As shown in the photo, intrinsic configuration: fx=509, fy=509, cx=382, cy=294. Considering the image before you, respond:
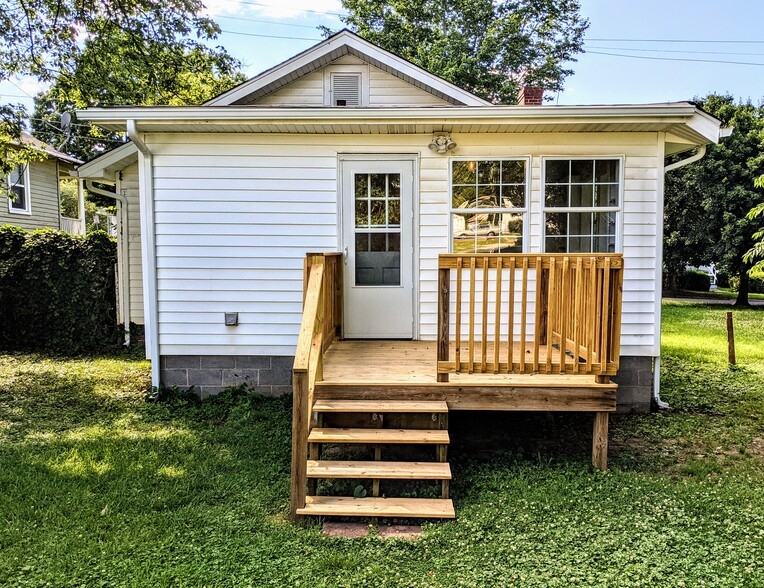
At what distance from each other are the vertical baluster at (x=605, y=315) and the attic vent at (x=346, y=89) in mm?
5013

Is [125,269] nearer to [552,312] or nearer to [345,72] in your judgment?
[345,72]

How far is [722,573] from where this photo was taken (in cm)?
260

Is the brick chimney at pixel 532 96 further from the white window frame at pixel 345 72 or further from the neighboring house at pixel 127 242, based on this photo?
the neighboring house at pixel 127 242

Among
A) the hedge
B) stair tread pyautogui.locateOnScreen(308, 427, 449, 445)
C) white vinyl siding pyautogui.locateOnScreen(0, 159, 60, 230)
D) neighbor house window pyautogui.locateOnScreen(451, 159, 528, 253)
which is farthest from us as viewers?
white vinyl siding pyautogui.locateOnScreen(0, 159, 60, 230)

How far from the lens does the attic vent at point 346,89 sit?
745cm

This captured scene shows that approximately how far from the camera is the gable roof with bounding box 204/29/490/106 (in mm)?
7117

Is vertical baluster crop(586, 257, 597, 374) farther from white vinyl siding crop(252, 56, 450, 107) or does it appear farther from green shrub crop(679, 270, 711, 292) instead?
green shrub crop(679, 270, 711, 292)

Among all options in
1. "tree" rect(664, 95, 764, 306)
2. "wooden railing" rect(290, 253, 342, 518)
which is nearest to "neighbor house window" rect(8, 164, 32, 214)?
"wooden railing" rect(290, 253, 342, 518)

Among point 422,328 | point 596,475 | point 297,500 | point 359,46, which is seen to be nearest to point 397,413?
point 297,500

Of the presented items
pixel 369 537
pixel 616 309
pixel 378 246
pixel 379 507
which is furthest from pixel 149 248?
pixel 616 309

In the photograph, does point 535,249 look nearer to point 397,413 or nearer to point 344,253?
point 344,253

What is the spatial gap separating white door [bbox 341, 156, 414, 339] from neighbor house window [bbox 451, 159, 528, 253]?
0.53 meters

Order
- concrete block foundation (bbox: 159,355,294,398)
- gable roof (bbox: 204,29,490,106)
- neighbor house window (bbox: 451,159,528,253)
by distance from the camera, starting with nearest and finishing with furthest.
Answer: neighbor house window (bbox: 451,159,528,253) < concrete block foundation (bbox: 159,355,294,398) < gable roof (bbox: 204,29,490,106)

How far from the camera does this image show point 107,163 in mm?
7664
